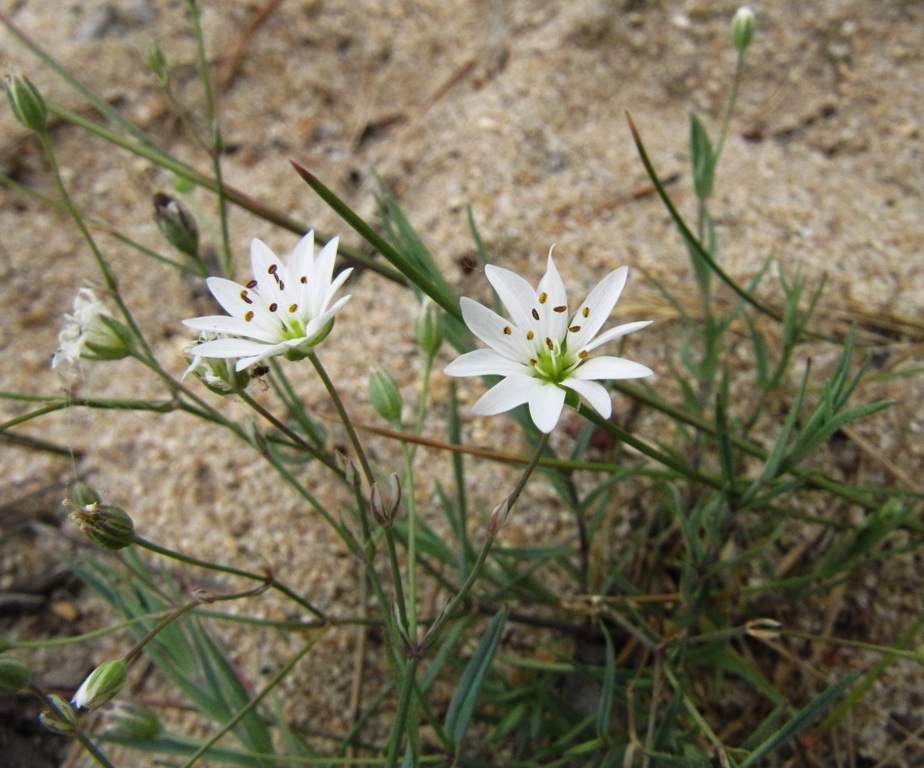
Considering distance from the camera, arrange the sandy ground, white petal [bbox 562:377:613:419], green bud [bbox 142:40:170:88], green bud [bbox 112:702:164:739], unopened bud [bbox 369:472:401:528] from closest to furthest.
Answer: white petal [bbox 562:377:613:419]
unopened bud [bbox 369:472:401:528]
green bud [bbox 112:702:164:739]
green bud [bbox 142:40:170:88]
the sandy ground

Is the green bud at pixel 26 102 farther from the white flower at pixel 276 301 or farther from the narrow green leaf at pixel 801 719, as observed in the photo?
the narrow green leaf at pixel 801 719

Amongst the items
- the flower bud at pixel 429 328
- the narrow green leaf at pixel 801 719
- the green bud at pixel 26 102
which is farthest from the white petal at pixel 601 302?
the green bud at pixel 26 102

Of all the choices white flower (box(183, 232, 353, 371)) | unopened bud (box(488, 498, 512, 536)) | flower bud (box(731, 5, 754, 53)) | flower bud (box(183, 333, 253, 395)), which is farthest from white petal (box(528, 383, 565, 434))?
flower bud (box(731, 5, 754, 53))

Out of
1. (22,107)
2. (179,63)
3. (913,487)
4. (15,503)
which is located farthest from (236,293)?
(179,63)

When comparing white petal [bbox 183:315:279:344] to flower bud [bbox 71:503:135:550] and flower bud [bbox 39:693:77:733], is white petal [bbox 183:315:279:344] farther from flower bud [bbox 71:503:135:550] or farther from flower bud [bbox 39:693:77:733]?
flower bud [bbox 39:693:77:733]

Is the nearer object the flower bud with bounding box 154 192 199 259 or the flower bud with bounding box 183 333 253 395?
the flower bud with bounding box 183 333 253 395

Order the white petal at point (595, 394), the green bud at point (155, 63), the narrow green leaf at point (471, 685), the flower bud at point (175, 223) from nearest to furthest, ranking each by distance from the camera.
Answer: the white petal at point (595, 394) < the narrow green leaf at point (471, 685) < the flower bud at point (175, 223) < the green bud at point (155, 63)

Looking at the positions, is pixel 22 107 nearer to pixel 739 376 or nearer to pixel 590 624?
pixel 590 624
